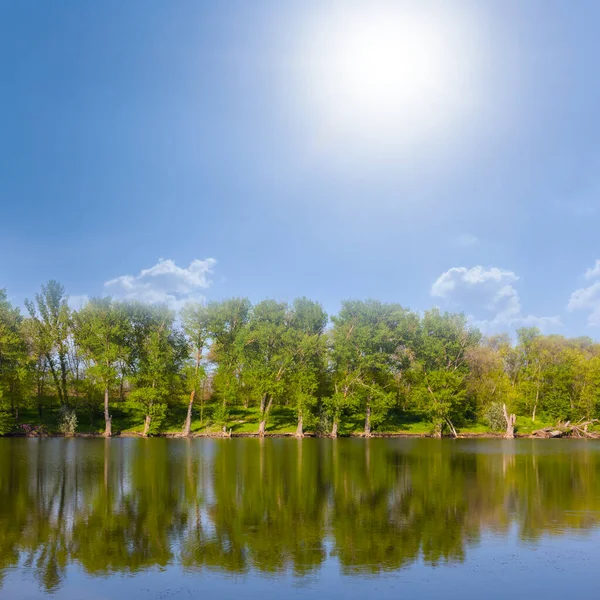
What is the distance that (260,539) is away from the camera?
16.7m

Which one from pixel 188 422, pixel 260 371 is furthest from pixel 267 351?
pixel 188 422

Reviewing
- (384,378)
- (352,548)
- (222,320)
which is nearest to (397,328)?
(384,378)

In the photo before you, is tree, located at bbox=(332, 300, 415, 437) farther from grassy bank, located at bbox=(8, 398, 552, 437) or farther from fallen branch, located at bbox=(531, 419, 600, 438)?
fallen branch, located at bbox=(531, 419, 600, 438)

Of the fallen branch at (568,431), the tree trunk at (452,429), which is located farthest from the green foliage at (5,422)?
the fallen branch at (568,431)

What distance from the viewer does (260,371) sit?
80562 mm

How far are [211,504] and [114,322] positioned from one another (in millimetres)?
64748

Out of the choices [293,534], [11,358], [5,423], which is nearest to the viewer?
[293,534]

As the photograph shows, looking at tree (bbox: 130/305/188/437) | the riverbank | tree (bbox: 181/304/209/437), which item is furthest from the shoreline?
tree (bbox: 181/304/209/437)

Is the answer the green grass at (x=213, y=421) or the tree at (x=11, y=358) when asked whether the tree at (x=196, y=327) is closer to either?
the green grass at (x=213, y=421)

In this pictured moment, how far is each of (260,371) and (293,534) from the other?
2500 inches

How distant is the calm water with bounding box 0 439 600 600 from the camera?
1287 cm

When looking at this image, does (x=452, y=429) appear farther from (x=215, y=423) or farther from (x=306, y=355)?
(x=215, y=423)

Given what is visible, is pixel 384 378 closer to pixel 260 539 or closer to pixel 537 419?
pixel 537 419

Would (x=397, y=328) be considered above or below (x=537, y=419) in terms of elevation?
above
